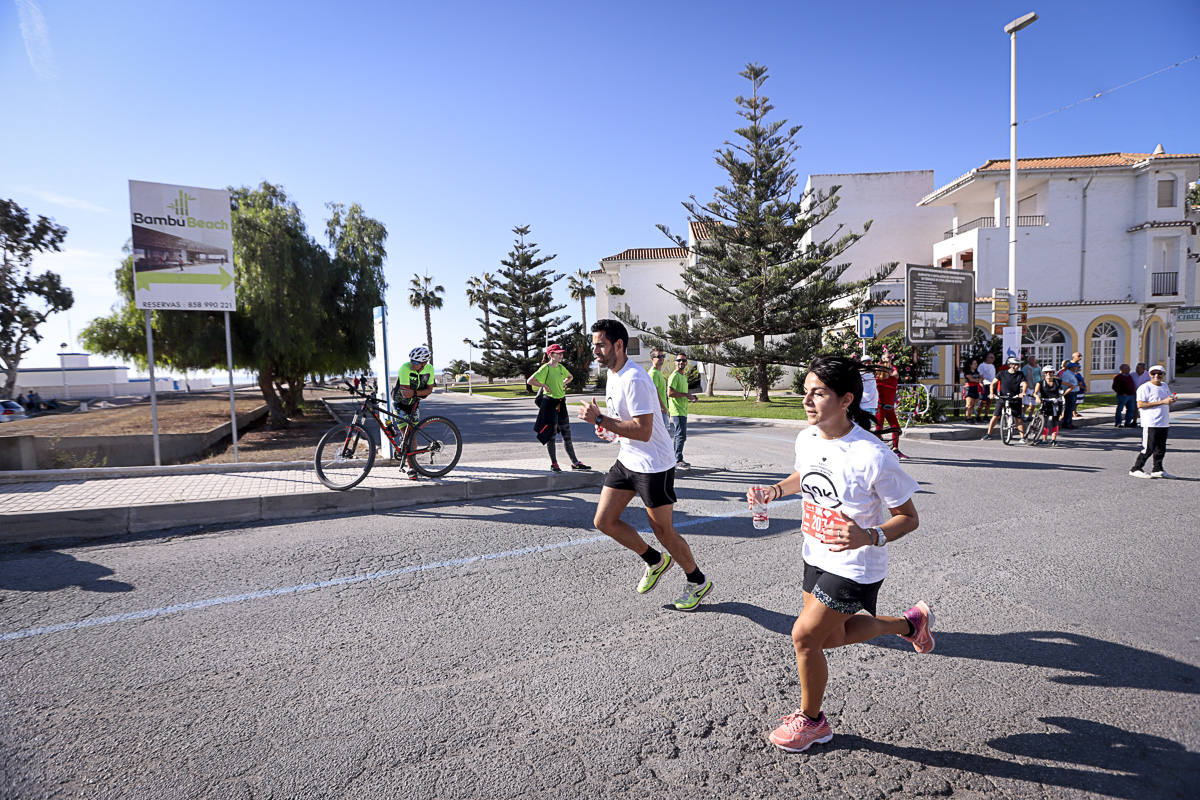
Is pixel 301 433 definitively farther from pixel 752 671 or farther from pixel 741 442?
pixel 752 671

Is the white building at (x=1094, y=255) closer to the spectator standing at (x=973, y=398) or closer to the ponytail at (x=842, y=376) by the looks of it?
the spectator standing at (x=973, y=398)

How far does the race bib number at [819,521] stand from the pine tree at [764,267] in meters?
23.0

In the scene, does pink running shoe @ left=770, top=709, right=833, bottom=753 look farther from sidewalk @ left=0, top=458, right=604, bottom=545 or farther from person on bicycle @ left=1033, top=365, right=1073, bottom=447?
person on bicycle @ left=1033, top=365, right=1073, bottom=447

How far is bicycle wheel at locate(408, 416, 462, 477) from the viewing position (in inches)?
307

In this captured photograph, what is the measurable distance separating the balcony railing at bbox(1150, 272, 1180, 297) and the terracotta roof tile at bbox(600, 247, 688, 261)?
85.9ft

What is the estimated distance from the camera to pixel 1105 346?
2706 centimetres

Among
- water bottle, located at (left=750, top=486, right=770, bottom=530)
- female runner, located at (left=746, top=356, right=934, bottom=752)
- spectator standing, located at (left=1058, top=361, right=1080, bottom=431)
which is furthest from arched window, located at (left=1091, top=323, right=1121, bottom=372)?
female runner, located at (left=746, top=356, right=934, bottom=752)

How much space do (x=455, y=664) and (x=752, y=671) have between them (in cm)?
155

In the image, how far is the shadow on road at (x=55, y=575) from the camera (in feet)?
14.5

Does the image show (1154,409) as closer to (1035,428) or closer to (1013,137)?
(1035,428)

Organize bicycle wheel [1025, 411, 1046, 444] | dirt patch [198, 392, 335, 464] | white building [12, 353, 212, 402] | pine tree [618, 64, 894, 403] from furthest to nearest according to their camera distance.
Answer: white building [12, 353, 212, 402]
pine tree [618, 64, 894, 403]
dirt patch [198, 392, 335, 464]
bicycle wheel [1025, 411, 1046, 444]

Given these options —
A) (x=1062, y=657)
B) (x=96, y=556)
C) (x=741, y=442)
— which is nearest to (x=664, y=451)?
(x=1062, y=657)

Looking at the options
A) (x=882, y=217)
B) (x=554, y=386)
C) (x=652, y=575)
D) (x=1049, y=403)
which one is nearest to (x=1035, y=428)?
(x=1049, y=403)

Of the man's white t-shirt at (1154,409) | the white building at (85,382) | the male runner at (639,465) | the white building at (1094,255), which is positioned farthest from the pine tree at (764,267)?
the white building at (85,382)
